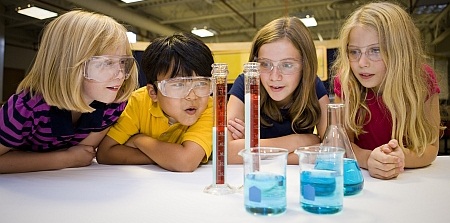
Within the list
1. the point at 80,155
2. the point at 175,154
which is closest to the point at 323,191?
the point at 175,154

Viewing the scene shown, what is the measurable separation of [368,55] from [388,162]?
453 mm

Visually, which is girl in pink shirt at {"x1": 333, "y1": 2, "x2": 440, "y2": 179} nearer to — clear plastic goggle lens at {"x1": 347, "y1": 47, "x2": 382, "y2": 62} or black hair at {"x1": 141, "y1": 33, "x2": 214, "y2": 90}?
clear plastic goggle lens at {"x1": 347, "y1": 47, "x2": 382, "y2": 62}

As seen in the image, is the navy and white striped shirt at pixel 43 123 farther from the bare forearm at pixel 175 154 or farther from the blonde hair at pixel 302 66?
the blonde hair at pixel 302 66

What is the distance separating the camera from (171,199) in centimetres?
82

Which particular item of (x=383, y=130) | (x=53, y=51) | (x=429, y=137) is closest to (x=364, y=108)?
(x=383, y=130)

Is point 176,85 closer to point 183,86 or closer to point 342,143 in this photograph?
point 183,86

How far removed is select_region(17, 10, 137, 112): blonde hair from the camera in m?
1.12

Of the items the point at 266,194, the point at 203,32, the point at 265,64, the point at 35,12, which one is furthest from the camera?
the point at 203,32

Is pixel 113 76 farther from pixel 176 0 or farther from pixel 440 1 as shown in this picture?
pixel 440 1

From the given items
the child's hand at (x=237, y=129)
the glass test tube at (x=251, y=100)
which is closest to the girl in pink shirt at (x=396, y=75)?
the child's hand at (x=237, y=129)

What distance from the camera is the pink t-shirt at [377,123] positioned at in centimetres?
137

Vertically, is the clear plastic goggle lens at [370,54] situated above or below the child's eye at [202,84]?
above

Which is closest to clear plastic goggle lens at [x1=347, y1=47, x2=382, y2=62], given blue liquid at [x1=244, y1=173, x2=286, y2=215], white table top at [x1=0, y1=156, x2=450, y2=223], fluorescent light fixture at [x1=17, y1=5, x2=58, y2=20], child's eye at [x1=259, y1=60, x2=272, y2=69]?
child's eye at [x1=259, y1=60, x2=272, y2=69]

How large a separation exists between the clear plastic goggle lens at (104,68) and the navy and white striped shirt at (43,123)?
19 cm
